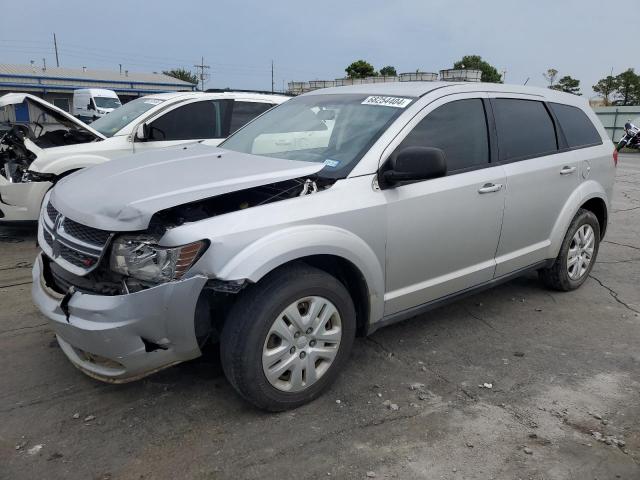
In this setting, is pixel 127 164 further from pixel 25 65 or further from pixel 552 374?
pixel 25 65

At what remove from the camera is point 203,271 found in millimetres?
2514

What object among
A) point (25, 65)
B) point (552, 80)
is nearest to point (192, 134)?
point (552, 80)

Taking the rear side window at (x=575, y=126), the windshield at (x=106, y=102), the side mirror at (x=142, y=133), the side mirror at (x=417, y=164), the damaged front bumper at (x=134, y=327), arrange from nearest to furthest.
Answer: the damaged front bumper at (x=134, y=327) < the side mirror at (x=417, y=164) < the rear side window at (x=575, y=126) < the side mirror at (x=142, y=133) < the windshield at (x=106, y=102)

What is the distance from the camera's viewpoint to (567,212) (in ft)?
14.6

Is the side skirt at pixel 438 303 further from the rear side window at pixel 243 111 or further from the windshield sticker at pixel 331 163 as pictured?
the rear side window at pixel 243 111

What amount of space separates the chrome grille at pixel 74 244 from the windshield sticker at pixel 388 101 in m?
1.92

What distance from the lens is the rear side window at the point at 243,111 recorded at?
7.24 meters

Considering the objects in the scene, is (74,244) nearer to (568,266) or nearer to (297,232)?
(297,232)

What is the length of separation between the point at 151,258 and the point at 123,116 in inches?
205

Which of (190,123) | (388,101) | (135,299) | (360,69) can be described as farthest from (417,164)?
(360,69)

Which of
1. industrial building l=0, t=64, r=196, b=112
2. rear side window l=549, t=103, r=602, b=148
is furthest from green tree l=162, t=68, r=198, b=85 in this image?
rear side window l=549, t=103, r=602, b=148

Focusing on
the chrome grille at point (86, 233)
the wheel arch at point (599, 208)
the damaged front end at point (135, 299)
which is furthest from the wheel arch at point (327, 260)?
the wheel arch at point (599, 208)

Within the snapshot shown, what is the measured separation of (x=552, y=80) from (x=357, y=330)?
46876 millimetres

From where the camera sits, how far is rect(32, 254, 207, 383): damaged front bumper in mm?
2482
